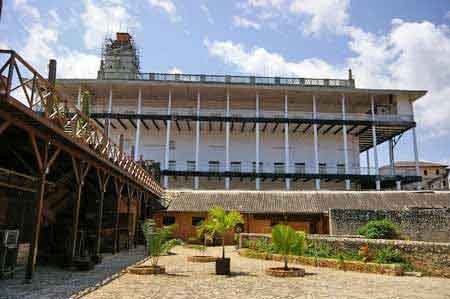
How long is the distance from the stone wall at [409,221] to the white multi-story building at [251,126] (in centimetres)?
1533

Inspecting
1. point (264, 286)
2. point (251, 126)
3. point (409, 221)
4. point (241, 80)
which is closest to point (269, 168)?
point (251, 126)

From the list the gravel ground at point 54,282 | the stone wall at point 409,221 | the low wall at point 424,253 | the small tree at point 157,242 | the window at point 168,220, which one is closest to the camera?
the gravel ground at point 54,282

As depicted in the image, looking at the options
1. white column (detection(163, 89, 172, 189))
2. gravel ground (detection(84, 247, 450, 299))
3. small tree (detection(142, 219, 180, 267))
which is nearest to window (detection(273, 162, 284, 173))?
white column (detection(163, 89, 172, 189))

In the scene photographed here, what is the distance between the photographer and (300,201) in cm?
2733

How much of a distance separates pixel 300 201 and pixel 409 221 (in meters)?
7.97

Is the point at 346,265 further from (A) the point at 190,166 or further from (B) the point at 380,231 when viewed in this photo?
(A) the point at 190,166

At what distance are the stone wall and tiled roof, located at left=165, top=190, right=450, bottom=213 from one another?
12.0 ft

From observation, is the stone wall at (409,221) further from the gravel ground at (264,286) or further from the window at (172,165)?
the window at (172,165)

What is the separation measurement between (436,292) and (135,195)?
15.8 metres

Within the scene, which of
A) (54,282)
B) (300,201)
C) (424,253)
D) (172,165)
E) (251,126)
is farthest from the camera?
(251,126)

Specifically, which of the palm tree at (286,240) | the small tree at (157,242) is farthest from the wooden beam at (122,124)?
the palm tree at (286,240)

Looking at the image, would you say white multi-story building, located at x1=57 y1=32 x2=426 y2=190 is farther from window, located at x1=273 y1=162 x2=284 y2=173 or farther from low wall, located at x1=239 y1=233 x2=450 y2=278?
low wall, located at x1=239 y1=233 x2=450 y2=278

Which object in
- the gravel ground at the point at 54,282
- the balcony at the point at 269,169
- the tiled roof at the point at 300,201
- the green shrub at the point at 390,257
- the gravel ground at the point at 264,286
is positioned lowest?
the gravel ground at the point at 264,286

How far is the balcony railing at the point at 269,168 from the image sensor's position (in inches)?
1516
